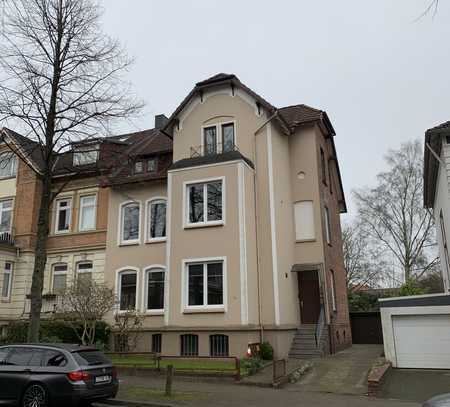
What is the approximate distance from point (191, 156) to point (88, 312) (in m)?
8.10

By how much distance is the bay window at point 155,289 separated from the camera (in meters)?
21.5

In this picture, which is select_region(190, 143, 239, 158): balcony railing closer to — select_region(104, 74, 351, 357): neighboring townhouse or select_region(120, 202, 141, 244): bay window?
select_region(104, 74, 351, 357): neighboring townhouse

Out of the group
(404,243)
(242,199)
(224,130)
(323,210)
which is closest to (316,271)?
(323,210)

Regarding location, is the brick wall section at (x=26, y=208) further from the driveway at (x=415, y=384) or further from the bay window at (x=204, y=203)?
the driveway at (x=415, y=384)

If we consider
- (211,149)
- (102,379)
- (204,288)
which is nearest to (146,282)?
(204,288)

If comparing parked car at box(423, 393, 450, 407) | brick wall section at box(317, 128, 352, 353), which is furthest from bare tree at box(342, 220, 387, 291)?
parked car at box(423, 393, 450, 407)

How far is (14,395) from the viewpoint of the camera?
1043 centimetres

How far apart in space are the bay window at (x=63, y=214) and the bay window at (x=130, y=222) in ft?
11.4

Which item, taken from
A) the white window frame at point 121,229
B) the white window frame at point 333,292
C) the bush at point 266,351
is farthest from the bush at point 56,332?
the white window frame at point 333,292

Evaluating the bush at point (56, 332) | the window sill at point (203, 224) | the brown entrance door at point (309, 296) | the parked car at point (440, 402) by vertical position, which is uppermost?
the window sill at point (203, 224)

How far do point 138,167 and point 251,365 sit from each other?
41.3 ft

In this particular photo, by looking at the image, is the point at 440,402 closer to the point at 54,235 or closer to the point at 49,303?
the point at 49,303

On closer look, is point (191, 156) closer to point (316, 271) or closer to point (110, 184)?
point (110, 184)

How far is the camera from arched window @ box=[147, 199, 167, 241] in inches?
896
